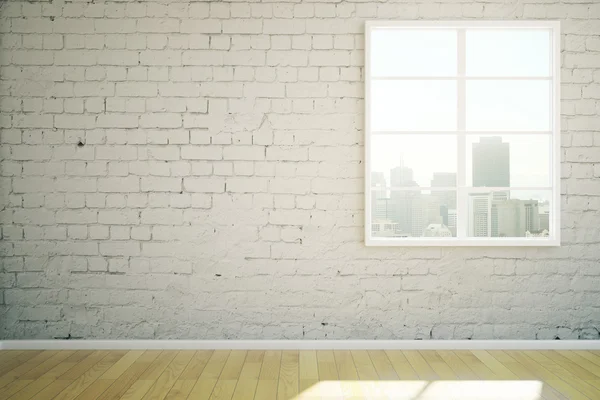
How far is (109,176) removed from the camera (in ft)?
12.1

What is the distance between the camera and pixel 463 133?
3.74 metres

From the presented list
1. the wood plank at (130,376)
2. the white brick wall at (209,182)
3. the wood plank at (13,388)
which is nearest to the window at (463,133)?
the white brick wall at (209,182)

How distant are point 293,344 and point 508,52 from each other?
2.40 meters

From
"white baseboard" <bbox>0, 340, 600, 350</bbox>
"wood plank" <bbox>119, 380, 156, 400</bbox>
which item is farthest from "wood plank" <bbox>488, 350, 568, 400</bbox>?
"wood plank" <bbox>119, 380, 156, 400</bbox>

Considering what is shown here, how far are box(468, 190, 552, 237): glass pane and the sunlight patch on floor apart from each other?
3.46 ft

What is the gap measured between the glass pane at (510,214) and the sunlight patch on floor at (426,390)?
1056 millimetres

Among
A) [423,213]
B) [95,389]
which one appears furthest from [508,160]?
[95,389]

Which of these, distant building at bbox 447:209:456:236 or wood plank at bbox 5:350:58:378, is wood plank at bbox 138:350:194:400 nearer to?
wood plank at bbox 5:350:58:378

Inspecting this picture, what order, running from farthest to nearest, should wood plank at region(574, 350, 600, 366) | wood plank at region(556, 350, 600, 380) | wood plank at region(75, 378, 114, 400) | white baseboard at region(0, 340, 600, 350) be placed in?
white baseboard at region(0, 340, 600, 350)
wood plank at region(574, 350, 600, 366)
wood plank at region(556, 350, 600, 380)
wood plank at region(75, 378, 114, 400)

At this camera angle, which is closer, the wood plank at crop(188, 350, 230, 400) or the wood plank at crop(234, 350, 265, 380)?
the wood plank at crop(188, 350, 230, 400)

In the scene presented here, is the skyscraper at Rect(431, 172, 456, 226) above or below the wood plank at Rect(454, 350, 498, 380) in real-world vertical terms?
above

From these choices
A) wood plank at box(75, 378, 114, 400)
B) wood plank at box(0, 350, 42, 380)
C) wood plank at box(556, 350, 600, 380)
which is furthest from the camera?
wood plank at box(556, 350, 600, 380)

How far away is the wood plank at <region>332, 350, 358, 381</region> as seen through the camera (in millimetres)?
3127

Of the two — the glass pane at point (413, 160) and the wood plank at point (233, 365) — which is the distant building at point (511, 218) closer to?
the glass pane at point (413, 160)
